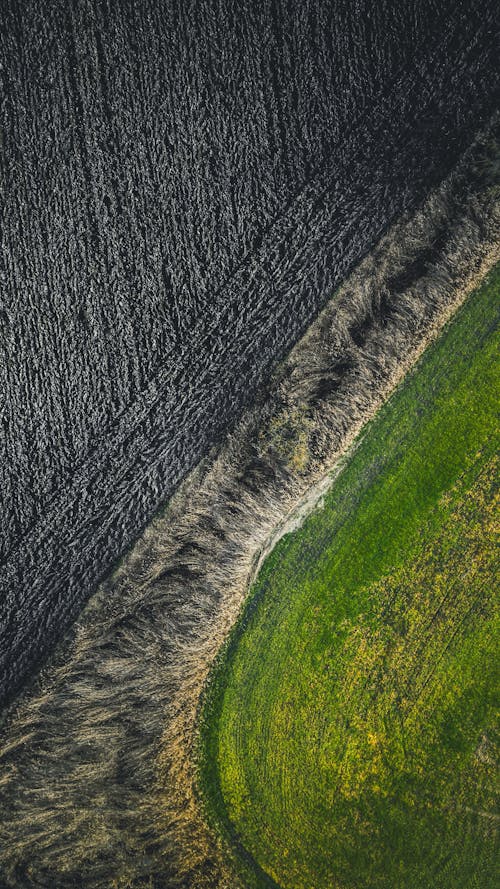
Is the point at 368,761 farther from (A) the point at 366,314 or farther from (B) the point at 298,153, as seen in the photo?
(B) the point at 298,153

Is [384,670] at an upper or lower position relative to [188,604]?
upper

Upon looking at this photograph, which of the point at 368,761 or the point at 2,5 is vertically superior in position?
the point at 2,5

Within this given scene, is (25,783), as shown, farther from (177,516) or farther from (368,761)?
(368,761)

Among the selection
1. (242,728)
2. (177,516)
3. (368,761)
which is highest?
(177,516)

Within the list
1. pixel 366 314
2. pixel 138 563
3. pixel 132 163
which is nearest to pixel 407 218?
pixel 366 314
